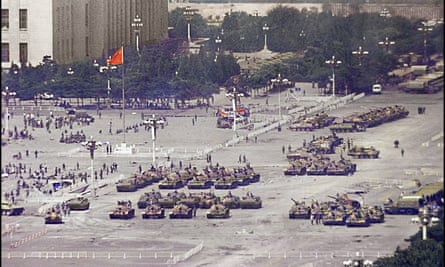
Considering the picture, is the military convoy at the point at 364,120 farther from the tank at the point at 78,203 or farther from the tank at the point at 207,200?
the tank at the point at 78,203

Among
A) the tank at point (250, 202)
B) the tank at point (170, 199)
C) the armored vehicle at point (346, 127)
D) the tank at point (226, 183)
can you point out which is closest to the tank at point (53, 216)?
the tank at point (170, 199)

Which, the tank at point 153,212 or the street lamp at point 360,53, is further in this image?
the street lamp at point 360,53

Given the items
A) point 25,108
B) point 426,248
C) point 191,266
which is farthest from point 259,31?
point 426,248

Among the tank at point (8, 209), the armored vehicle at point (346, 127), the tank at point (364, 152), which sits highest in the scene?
the tank at point (8, 209)

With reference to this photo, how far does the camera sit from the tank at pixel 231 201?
1201cm

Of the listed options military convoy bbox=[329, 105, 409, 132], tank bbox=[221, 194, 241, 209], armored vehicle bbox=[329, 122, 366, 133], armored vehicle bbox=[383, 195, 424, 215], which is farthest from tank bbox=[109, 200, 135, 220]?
armored vehicle bbox=[329, 122, 366, 133]

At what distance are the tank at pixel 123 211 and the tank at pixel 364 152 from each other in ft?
6.69

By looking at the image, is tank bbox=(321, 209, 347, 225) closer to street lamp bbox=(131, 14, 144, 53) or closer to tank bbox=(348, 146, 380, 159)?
street lamp bbox=(131, 14, 144, 53)

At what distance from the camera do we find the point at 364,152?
13.4 m

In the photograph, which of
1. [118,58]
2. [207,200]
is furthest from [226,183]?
[118,58]

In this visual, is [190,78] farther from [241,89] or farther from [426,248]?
[426,248]

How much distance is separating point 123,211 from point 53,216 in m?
0.52

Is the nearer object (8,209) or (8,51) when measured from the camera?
(8,51)

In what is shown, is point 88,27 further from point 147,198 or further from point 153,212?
point 147,198
